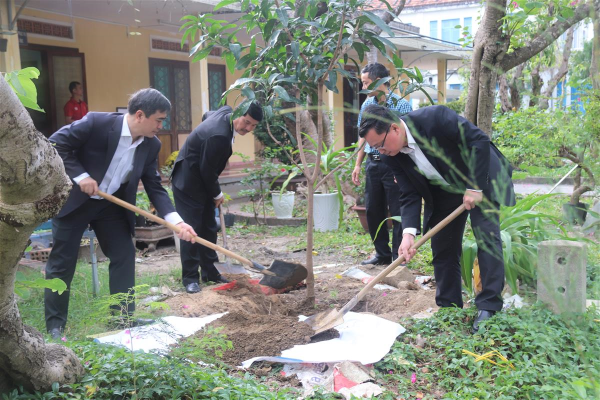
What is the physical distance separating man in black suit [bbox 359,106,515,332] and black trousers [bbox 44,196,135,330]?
1958mm

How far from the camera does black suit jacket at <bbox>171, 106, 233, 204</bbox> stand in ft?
17.1

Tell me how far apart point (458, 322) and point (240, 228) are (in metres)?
5.57

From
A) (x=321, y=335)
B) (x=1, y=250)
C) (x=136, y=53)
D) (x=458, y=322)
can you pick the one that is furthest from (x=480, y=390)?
(x=136, y=53)

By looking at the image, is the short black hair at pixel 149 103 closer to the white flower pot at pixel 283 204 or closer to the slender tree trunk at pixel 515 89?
the white flower pot at pixel 283 204

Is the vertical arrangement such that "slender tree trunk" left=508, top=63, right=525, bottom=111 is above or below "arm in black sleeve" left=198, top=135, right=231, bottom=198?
above

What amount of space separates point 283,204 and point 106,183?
531 centimetres

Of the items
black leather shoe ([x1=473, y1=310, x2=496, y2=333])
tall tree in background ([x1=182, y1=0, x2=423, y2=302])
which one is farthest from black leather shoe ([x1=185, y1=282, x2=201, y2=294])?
black leather shoe ([x1=473, y1=310, x2=496, y2=333])

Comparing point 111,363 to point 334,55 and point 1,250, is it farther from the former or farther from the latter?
point 334,55

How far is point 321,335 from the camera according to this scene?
401cm

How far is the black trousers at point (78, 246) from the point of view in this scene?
4074mm

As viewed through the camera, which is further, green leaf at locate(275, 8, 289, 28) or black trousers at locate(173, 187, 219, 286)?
black trousers at locate(173, 187, 219, 286)

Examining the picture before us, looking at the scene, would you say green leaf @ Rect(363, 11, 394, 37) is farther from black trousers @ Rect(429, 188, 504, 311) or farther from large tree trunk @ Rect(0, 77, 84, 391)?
large tree trunk @ Rect(0, 77, 84, 391)

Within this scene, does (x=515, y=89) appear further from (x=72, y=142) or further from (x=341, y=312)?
(x=72, y=142)

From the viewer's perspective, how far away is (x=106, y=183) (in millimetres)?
4227
